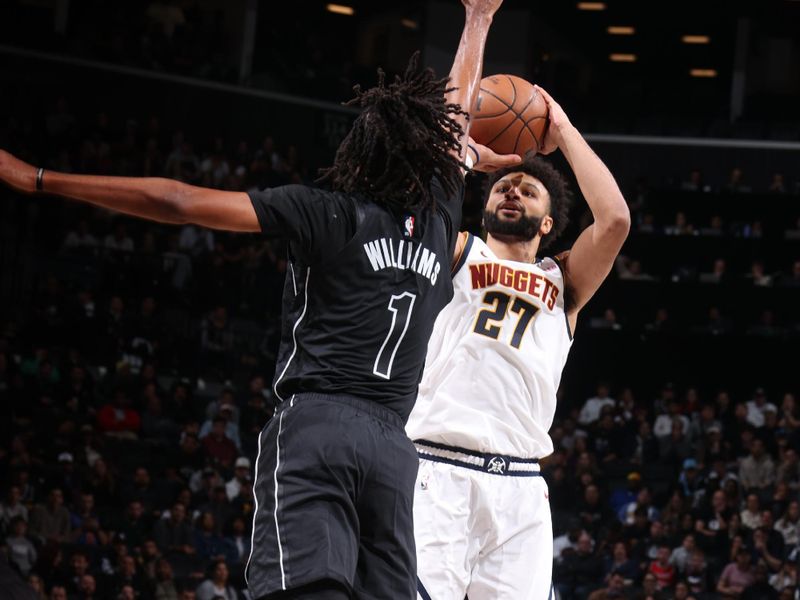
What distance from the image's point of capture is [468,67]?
14.1 feet

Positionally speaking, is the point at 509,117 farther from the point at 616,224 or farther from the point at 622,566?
the point at 622,566

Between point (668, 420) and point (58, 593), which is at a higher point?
point (668, 420)

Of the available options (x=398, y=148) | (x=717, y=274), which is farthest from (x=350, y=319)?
(x=717, y=274)

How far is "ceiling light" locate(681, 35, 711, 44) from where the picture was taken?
25.8m

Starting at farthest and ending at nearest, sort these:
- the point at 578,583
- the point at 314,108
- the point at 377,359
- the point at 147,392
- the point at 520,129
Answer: the point at 314,108
the point at 147,392
the point at 578,583
the point at 520,129
the point at 377,359

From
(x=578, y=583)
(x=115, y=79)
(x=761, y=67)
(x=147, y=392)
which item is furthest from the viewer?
(x=761, y=67)

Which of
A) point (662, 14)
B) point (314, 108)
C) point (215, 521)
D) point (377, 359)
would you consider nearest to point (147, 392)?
point (215, 521)

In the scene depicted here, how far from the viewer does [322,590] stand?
3.33 metres

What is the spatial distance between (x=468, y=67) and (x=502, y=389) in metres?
1.38

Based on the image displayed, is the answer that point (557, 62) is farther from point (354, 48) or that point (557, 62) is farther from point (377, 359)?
point (377, 359)

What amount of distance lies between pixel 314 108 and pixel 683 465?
34.5 ft

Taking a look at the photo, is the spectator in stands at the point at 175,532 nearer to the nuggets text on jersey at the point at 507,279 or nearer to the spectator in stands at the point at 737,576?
the spectator in stands at the point at 737,576

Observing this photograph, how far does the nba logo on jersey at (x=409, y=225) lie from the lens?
3.72m

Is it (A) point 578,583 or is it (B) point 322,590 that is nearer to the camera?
(B) point 322,590
